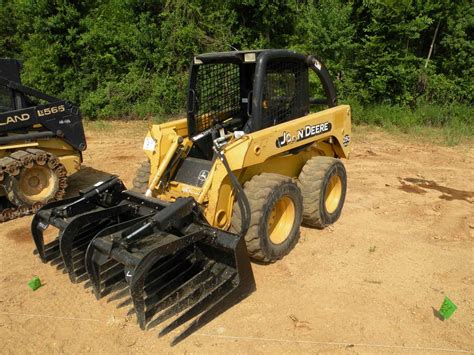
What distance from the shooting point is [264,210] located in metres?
3.66

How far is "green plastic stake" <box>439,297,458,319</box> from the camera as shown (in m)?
3.11

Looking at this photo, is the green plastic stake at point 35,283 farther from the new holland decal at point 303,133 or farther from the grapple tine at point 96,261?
the new holland decal at point 303,133

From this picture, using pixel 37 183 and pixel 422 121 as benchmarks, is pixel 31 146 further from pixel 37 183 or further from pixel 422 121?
pixel 422 121

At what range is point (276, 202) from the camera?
382cm

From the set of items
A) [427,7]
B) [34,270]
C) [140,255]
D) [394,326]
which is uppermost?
[427,7]

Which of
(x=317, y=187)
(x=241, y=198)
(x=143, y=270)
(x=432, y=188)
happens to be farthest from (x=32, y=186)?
(x=432, y=188)

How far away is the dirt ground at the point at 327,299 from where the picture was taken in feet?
9.72

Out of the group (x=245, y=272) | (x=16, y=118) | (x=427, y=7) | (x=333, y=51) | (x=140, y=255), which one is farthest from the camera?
(x=333, y=51)

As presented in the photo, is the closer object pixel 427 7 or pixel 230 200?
pixel 230 200

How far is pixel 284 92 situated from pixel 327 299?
7.05ft

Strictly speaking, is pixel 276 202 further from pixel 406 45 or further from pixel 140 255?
pixel 406 45

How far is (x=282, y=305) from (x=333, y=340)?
1.76 feet

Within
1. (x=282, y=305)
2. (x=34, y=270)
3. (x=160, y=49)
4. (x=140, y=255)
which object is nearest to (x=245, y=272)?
(x=282, y=305)

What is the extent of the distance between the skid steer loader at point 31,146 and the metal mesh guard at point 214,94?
248cm
